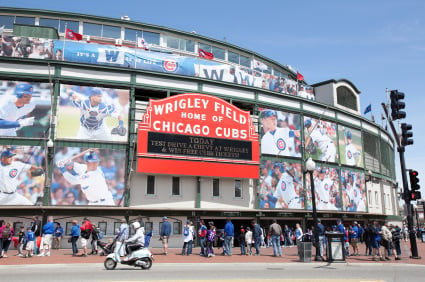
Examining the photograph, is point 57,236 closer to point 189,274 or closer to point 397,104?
point 189,274

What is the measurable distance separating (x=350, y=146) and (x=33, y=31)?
3209cm

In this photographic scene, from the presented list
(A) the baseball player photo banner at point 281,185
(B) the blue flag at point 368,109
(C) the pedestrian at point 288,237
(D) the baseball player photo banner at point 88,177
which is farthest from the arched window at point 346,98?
(D) the baseball player photo banner at point 88,177

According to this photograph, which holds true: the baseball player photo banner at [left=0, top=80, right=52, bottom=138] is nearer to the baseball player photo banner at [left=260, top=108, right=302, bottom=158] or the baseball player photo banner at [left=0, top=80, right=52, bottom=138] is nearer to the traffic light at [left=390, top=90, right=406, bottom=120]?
the baseball player photo banner at [left=260, top=108, right=302, bottom=158]

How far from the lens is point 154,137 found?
89.6 ft

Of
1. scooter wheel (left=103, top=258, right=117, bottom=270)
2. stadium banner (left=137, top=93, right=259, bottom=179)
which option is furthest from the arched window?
scooter wheel (left=103, top=258, right=117, bottom=270)

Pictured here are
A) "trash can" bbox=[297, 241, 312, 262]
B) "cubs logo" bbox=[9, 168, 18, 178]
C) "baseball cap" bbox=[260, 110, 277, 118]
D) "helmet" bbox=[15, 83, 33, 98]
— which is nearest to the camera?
"trash can" bbox=[297, 241, 312, 262]

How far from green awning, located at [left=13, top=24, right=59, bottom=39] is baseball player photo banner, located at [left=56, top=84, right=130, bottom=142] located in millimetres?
7004

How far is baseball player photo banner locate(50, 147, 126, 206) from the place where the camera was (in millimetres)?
25266

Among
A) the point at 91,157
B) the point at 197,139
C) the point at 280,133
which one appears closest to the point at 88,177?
the point at 91,157

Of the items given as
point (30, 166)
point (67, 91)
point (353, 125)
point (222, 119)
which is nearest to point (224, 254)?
point (222, 119)

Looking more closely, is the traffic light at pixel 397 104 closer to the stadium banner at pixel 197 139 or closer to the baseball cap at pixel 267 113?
the stadium banner at pixel 197 139

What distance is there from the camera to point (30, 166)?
25.1 metres

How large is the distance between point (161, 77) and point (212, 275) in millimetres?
19936

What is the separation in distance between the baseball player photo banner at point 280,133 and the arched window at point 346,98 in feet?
35.0
